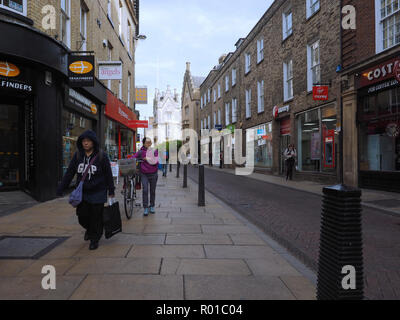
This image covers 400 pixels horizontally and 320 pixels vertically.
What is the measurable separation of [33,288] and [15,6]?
751 cm

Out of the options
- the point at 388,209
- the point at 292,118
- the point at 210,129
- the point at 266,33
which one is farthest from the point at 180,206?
the point at 210,129

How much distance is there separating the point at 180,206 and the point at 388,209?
4809 mm

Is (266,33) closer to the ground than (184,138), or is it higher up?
higher up

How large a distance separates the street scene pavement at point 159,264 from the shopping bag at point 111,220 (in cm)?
19

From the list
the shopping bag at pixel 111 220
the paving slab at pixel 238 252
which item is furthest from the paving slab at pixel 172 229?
the paving slab at pixel 238 252

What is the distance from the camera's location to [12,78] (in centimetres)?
758

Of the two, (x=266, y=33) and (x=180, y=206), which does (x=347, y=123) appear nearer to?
(x=180, y=206)

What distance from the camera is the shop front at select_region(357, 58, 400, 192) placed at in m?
9.70

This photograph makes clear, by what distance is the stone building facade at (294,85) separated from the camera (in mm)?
12703

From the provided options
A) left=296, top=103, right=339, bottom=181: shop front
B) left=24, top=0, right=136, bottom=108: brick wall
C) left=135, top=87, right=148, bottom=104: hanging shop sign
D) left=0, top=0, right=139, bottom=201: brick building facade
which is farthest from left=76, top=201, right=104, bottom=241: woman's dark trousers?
left=135, top=87, right=148, bottom=104: hanging shop sign

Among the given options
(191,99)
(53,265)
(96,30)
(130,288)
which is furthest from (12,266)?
(191,99)

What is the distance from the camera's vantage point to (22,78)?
25.5ft

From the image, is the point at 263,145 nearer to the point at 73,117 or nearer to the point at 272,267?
the point at 73,117

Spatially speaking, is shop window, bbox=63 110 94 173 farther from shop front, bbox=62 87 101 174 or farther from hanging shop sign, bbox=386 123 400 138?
hanging shop sign, bbox=386 123 400 138
